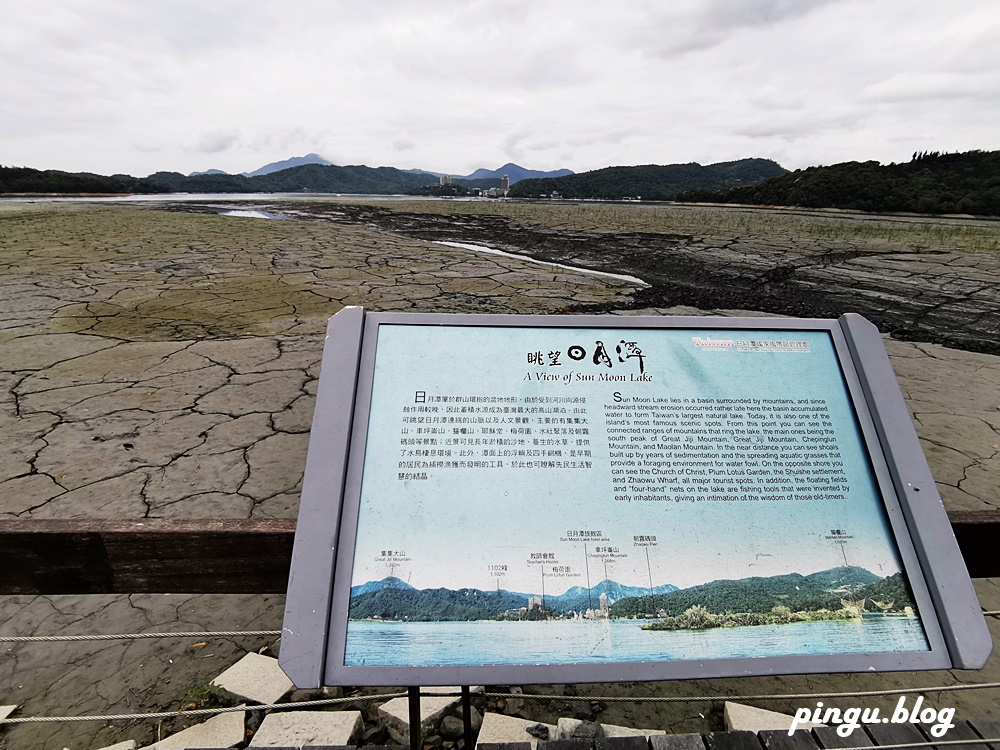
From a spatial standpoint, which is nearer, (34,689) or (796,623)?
(796,623)

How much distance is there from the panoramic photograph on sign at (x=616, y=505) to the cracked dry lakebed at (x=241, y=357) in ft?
2.34

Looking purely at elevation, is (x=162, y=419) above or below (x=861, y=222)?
below

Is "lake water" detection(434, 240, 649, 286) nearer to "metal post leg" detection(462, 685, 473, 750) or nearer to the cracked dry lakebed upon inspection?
the cracked dry lakebed

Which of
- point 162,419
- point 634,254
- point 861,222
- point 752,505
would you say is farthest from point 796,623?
point 861,222

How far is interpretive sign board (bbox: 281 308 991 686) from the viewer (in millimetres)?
853

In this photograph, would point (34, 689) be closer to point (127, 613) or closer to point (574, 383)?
point (127, 613)

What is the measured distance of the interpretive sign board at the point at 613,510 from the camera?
853mm

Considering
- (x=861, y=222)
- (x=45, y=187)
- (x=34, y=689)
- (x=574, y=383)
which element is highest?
(x=45, y=187)

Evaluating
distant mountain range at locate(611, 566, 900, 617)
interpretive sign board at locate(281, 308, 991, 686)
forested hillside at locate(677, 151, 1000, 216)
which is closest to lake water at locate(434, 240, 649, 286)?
interpretive sign board at locate(281, 308, 991, 686)

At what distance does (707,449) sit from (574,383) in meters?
0.28

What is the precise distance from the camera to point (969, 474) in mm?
2439

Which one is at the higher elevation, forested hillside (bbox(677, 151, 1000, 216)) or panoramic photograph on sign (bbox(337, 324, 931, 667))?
forested hillside (bbox(677, 151, 1000, 216))

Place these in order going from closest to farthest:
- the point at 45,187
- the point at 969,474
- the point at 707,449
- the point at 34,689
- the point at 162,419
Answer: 1. the point at 707,449
2. the point at 34,689
3. the point at 969,474
4. the point at 162,419
5. the point at 45,187

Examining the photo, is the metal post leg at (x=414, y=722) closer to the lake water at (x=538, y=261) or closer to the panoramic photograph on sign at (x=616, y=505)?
the panoramic photograph on sign at (x=616, y=505)
